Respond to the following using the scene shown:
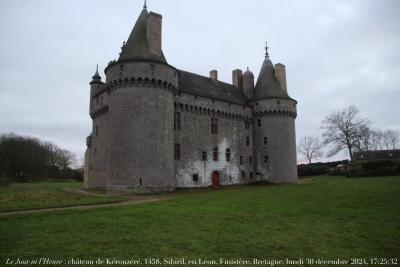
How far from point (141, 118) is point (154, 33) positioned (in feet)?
26.5

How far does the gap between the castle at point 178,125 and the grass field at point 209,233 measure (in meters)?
11.2

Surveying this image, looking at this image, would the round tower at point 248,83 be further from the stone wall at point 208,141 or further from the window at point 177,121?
the window at point 177,121

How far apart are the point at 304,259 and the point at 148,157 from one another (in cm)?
1905

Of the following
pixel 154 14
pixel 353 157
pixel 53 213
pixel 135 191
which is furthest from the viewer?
pixel 353 157

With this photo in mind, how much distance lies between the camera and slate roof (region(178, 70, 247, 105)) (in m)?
33.4

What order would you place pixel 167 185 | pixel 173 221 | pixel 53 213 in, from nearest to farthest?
pixel 173 221 → pixel 53 213 → pixel 167 185

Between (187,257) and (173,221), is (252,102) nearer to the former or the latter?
(173,221)

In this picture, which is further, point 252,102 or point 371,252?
point 252,102

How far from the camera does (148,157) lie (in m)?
25.8

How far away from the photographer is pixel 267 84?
40.6m

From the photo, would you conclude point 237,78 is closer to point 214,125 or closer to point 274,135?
point 274,135

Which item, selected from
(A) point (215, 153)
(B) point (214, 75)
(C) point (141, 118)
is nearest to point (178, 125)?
(C) point (141, 118)

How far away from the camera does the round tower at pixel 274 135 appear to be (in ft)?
126

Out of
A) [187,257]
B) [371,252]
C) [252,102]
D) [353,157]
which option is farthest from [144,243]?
[353,157]
